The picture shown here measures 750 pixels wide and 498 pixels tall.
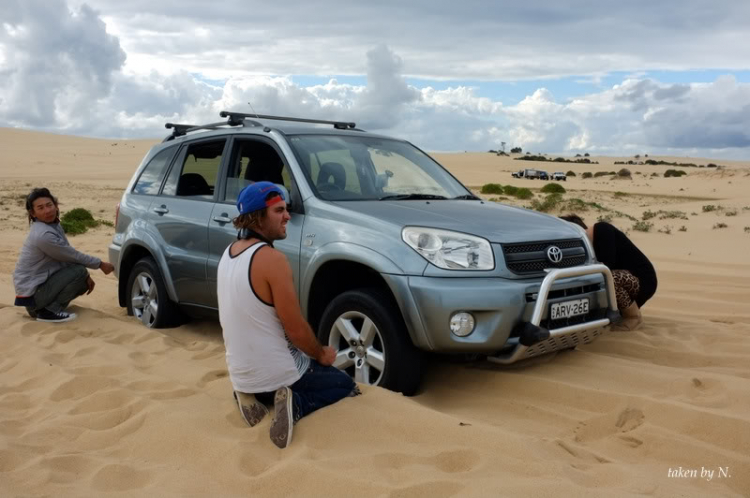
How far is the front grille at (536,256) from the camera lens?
16.1 feet

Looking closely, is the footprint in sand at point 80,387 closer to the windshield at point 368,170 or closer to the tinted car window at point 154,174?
the windshield at point 368,170

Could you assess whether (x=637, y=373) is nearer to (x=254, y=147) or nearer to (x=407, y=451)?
(x=407, y=451)

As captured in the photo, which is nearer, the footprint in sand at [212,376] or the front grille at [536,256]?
the front grille at [536,256]

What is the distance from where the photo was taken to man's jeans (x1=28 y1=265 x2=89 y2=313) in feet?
23.9

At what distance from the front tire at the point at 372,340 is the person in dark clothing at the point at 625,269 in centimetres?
248

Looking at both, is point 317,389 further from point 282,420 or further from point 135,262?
point 135,262

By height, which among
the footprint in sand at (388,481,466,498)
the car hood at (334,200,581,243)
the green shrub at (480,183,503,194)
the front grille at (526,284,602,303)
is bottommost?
the footprint in sand at (388,481,466,498)

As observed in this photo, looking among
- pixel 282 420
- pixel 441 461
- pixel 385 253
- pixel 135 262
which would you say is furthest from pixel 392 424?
pixel 135 262

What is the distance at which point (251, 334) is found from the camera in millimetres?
4273

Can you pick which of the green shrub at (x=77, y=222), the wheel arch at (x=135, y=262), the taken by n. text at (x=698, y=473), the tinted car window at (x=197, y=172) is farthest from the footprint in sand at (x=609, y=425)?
the green shrub at (x=77, y=222)

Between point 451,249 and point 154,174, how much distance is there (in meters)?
3.78

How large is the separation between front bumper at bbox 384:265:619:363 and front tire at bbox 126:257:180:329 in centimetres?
296

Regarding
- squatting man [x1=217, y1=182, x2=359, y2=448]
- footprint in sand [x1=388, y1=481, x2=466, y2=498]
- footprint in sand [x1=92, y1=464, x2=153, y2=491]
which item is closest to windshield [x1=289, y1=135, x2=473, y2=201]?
squatting man [x1=217, y1=182, x2=359, y2=448]

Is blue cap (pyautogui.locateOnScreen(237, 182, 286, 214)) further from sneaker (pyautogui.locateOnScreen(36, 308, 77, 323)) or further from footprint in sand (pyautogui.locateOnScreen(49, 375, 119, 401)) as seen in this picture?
sneaker (pyautogui.locateOnScreen(36, 308, 77, 323))
